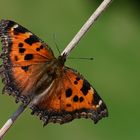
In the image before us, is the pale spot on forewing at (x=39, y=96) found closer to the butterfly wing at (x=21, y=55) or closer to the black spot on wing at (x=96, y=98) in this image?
the butterfly wing at (x=21, y=55)

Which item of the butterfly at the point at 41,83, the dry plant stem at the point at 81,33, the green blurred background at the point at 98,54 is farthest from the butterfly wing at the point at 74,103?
the green blurred background at the point at 98,54

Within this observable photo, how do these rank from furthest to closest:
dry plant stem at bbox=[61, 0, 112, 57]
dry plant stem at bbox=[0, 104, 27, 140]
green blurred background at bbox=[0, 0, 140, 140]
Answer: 1. green blurred background at bbox=[0, 0, 140, 140]
2. dry plant stem at bbox=[61, 0, 112, 57]
3. dry plant stem at bbox=[0, 104, 27, 140]

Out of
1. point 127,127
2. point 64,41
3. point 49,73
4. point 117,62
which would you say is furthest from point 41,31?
point 49,73

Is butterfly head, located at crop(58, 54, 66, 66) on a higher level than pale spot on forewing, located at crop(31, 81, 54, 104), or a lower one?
higher

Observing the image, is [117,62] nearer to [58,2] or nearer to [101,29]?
[101,29]

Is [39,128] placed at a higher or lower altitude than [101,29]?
lower

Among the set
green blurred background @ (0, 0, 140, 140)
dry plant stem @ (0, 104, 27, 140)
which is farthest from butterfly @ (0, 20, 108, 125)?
green blurred background @ (0, 0, 140, 140)

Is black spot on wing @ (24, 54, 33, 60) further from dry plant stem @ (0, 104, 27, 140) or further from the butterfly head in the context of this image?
dry plant stem @ (0, 104, 27, 140)
